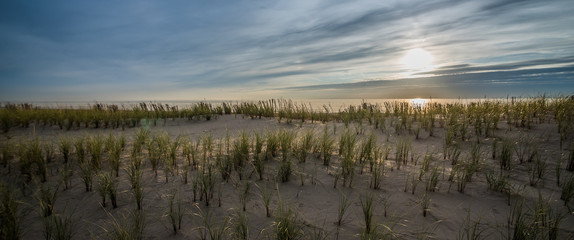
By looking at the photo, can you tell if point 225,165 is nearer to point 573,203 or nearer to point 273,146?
point 273,146

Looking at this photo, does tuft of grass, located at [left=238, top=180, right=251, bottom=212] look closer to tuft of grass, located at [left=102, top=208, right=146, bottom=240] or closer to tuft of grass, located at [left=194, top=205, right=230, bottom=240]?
tuft of grass, located at [left=194, top=205, right=230, bottom=240]

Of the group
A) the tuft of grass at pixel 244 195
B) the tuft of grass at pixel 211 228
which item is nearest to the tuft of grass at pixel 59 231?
the tuft of grass at pixel 211 228

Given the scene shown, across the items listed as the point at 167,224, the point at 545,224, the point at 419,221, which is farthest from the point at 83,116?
the point at 545,224

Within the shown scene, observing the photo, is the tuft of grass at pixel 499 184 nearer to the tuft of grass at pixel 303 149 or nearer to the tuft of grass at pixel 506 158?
the tuft of grass at pixel 506 158

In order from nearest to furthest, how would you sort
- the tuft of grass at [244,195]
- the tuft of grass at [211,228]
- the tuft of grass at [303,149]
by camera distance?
the tuft of grass at [211,228] → the tuft of grass at [244,195] → the tuft of grass at [303,149]

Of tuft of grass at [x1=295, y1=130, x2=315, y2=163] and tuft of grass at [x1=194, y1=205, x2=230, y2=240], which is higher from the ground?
tuft of grass at [x1=295, y1=130, x2=315, y2=163]

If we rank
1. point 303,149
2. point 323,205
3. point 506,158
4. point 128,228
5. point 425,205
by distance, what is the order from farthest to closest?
point 303,149
point 506,158
point 323,205
point 425,205
point 128,228

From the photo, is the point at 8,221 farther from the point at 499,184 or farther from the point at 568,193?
the point at 568,193

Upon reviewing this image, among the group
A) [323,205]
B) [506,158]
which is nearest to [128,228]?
[323,205]

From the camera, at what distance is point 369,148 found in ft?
16.9

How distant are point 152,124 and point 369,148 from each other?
9535 mm

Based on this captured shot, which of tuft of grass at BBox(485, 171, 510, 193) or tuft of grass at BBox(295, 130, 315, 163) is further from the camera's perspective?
tuft of grass at BBox(295, 130, 315, 163)

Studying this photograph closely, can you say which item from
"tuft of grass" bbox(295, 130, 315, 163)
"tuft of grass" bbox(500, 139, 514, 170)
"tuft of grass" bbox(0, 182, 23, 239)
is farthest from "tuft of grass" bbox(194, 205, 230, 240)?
"tuft of grass" bbox(500, 139, 514, 170)

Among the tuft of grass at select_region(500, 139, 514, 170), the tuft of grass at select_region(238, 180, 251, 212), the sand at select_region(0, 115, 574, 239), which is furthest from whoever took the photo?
the tuft of grass at select_region(500, 139, 514, 170)
